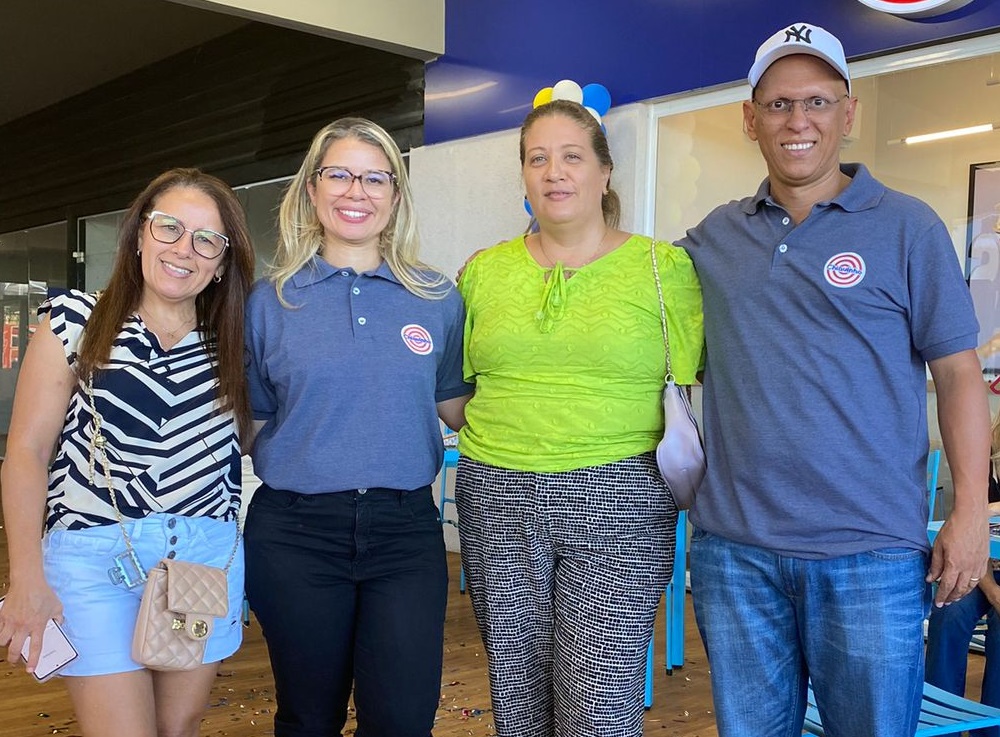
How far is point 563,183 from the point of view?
83.9 inches

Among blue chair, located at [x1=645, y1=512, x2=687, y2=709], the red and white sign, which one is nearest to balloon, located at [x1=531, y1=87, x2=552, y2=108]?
the red and white sign

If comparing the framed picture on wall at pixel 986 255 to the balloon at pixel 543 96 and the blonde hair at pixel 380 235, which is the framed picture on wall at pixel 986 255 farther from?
the blonde hair at pixel 380 235

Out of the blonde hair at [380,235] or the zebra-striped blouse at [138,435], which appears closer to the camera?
the zebra-striped blouse at [138,435]

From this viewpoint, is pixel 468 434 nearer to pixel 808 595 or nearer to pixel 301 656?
pixel 301 656

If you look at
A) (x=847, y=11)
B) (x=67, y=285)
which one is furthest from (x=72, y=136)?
(x=847, y=11)

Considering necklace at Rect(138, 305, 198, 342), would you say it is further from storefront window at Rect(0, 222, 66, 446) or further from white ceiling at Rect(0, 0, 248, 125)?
storefront window at Rect(0, 222, 66, 446)

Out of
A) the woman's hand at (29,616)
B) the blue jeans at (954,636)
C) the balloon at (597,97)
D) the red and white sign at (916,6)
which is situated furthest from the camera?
the balloon at (597,97)

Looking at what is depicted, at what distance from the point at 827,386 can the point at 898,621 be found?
1.44ft

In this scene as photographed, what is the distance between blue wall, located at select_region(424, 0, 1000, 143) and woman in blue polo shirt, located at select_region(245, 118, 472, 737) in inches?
128

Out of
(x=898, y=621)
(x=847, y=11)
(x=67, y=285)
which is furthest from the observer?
(x=67, y=285)

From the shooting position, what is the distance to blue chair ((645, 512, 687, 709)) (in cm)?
382

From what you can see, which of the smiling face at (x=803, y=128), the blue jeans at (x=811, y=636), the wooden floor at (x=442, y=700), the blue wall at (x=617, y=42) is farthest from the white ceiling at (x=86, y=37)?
the blue jeans at (x=811, y=636)

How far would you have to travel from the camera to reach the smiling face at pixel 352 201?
7.00 feet

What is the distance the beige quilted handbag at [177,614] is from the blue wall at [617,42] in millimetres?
3932
